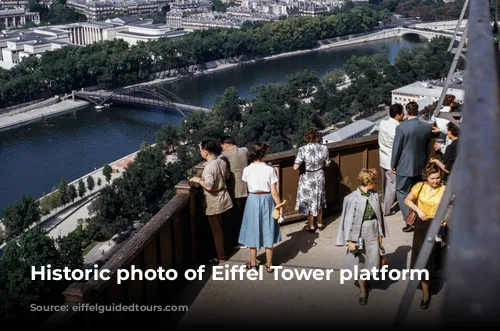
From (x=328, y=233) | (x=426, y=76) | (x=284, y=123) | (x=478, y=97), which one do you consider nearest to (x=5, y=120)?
(x=284, y=123)

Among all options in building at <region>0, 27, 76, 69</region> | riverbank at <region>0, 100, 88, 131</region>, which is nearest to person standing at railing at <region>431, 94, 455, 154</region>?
riverbank at <region>0, 100, 88, 131</region>

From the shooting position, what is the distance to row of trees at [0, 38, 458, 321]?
473 inches

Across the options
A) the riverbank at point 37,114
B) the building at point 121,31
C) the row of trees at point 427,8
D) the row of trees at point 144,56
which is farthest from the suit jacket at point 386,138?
the row of trees at point 427,8

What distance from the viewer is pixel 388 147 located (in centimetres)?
321

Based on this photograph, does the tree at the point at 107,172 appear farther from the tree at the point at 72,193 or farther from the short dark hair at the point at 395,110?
the short dark hair at the point at 395,110

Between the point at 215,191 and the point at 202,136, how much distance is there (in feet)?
68.6

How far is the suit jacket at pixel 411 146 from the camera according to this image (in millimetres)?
2848

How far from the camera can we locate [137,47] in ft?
123

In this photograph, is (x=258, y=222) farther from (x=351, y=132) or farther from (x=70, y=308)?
(x=351, y=132)

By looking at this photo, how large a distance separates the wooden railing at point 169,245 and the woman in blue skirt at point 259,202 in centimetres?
22

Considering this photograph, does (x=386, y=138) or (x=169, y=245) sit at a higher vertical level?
(x=386, y=138)

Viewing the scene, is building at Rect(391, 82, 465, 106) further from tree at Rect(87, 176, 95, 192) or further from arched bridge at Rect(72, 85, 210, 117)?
tree at Rect(87, 176, 95, 192)

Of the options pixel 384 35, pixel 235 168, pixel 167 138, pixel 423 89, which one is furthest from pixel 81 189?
pixel 384 35

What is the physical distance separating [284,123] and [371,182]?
23.2 m
